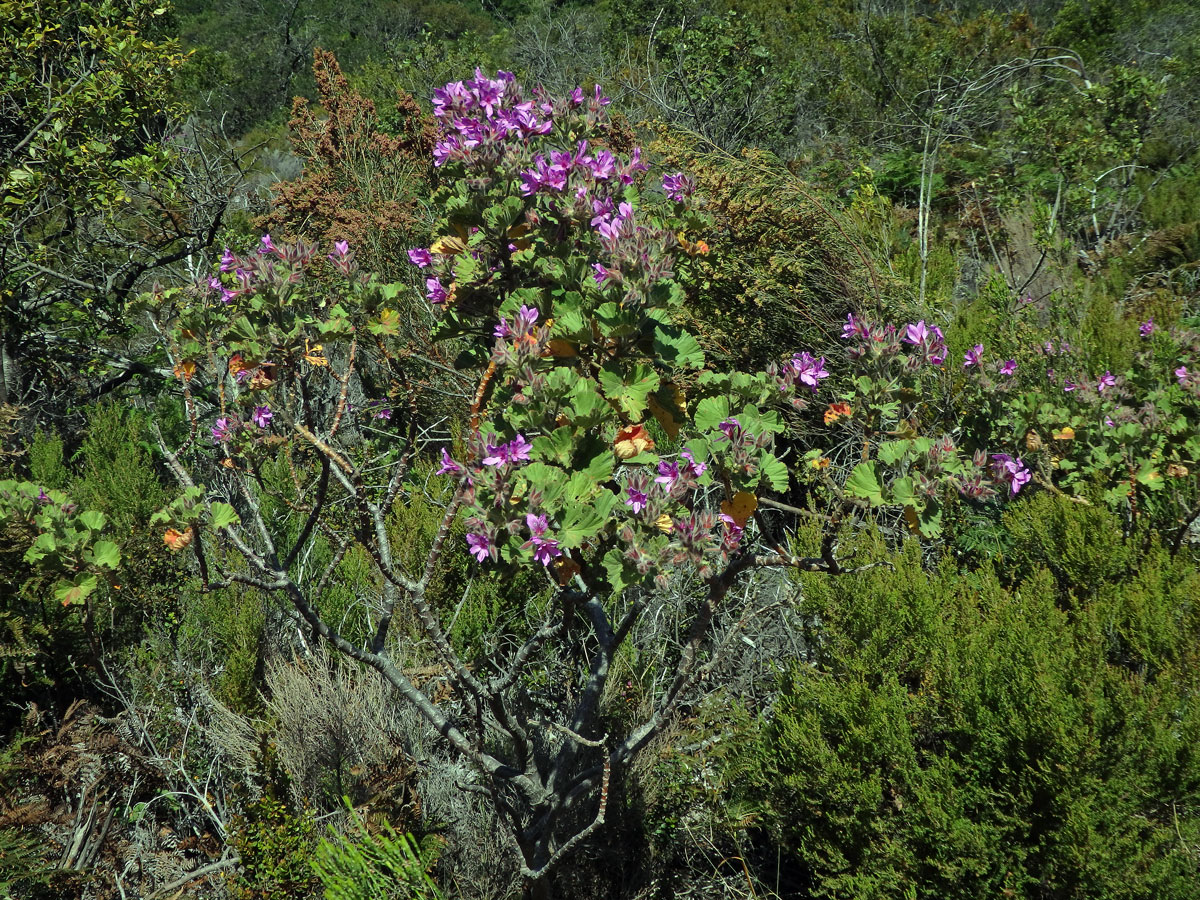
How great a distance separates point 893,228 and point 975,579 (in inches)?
125

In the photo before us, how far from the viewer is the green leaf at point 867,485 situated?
167 cm

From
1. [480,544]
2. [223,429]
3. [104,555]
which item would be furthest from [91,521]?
[480,544]

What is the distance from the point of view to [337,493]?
4188 mm

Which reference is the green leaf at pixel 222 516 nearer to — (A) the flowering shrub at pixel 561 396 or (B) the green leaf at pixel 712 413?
(A) the flowering shrub at pixel 561 396

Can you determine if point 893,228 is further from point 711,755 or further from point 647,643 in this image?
point 711,755

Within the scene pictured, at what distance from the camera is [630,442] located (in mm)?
1708

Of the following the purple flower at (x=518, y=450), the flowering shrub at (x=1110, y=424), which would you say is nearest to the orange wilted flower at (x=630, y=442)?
the purple flower at (x=518, y=450)

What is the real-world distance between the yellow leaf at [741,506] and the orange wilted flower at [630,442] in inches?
8.4

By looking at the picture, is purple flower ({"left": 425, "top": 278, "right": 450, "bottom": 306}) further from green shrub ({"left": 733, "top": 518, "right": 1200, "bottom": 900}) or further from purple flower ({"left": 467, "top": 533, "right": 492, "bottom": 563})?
green shrub ({"left": 733, "top": 518, "right": 1200, "bottom": 900})

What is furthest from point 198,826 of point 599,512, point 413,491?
point 599,512

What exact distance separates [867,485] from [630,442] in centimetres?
49

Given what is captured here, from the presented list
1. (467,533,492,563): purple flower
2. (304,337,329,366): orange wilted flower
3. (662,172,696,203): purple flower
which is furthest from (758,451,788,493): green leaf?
(304,337,329,366): orange wilted flower

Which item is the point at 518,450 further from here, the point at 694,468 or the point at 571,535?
the point at 694,468

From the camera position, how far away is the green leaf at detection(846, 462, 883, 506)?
1669 millimetres
